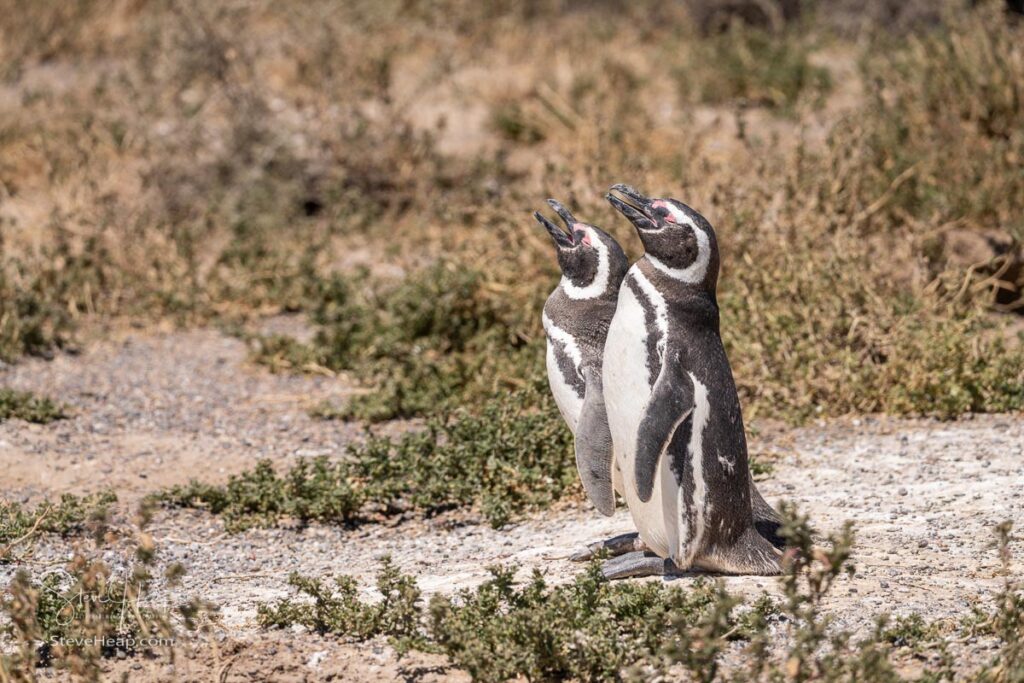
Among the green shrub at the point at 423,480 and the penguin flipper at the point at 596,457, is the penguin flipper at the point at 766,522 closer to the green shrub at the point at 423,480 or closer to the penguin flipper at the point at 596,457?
the penguin flipper at the point at 596,457

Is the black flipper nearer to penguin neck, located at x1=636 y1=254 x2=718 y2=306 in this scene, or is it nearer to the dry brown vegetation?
penguin neck, located at x1=636 y1=254 x2=718 y2=306

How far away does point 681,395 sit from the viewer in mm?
4527

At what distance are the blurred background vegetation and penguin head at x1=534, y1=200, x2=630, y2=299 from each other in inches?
58.3

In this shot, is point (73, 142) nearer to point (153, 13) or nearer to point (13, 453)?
point (153, 13)

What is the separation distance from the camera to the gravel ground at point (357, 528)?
4.61m

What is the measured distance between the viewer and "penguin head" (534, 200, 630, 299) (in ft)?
17.0

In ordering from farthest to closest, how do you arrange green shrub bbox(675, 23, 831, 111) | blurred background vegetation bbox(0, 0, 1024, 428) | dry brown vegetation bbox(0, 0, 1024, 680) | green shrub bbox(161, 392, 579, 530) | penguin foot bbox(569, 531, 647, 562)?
1. green shrub bbox(675, 23, 831, 111)
2. blurred background vegetation bbox(0, 0, 1024, 428)
3. dry brown vegetation bbox(0, 0, 1024, 680)
4. green shrub bbox(161, 392, 579, 530)
5. penguin foot bbox(569, 531, 647, 562)

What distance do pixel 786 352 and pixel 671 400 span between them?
9.21 feet

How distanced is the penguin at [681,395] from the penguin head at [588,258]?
1.37 feet

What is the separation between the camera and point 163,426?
301 inches

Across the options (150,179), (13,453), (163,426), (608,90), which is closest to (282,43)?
(150,179)

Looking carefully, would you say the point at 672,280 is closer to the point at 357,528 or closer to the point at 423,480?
the point at 423,480

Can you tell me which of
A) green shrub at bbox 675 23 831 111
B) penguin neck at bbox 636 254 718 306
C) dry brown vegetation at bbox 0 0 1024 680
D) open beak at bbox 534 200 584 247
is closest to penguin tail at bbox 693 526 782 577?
penguin neck at bbox 636 254 718 306

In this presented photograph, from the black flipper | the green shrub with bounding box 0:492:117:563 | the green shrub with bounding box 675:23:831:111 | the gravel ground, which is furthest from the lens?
the green shrub with bounding box 675:23:831:111
